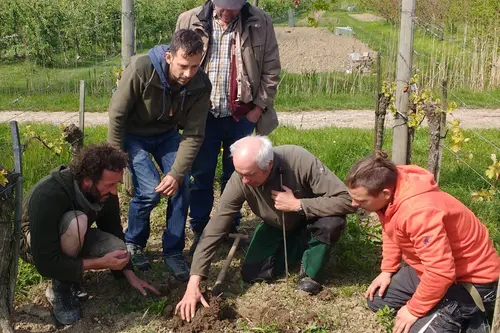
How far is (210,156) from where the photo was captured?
194 inches

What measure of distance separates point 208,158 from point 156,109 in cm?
79

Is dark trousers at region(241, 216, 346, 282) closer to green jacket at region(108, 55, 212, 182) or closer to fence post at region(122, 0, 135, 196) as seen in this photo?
green jacket at region(108, 55, 212, 182)

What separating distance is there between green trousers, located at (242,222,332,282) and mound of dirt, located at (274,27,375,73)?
9.87 metres

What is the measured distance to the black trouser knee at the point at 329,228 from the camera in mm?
4215

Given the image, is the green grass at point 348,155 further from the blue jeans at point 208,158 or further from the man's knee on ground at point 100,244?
the man's knee on ground at point 100,244

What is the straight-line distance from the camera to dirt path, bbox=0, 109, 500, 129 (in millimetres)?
10570

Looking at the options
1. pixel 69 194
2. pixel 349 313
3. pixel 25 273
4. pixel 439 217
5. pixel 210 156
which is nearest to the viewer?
pixel 439 217

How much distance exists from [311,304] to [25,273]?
2096 mm

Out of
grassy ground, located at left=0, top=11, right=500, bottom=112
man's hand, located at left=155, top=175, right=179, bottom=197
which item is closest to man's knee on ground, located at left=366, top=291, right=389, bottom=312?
man's hand, located at left=155, top=175, right=179, bottom=197

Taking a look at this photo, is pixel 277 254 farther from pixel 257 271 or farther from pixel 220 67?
pixel 220 67

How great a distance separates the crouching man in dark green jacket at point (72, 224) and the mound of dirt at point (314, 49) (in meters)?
10.6

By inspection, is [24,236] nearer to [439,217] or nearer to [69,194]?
[69,194]

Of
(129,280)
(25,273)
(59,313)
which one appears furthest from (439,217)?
(25,273)

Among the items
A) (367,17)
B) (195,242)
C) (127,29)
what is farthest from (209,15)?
(367,17)
